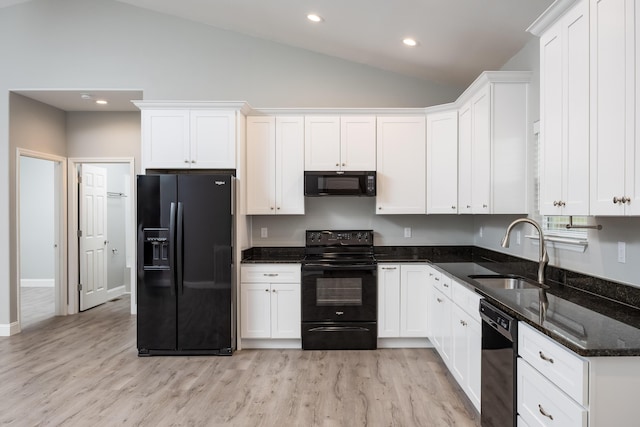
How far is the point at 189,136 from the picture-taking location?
3846 mm

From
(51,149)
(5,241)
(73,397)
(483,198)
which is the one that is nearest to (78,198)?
(51,149)

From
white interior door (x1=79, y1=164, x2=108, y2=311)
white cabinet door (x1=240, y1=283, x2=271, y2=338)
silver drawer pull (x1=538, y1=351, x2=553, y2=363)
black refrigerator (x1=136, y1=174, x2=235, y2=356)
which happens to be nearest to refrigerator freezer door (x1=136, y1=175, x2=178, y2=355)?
black refrigerator (x1=136, y1=174, x2=235, y2=356)

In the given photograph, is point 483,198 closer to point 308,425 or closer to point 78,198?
point 308,425

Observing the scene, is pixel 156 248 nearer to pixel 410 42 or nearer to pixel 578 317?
pixel 410 42

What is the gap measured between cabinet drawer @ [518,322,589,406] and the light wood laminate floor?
3.50 ft

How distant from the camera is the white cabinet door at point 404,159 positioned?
4.04 metres

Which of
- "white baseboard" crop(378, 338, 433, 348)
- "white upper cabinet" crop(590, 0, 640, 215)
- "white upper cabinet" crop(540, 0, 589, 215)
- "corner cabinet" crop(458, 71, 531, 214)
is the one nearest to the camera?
"white upper cabinet" crop(590, 0, 640, 215)

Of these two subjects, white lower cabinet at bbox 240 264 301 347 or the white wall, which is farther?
white lower cabinet at bbox 240 264 301 347

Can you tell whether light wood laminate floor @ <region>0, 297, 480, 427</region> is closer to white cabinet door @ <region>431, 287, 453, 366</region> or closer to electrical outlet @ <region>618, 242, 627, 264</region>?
white cabinet door @ <region>431, 287, 453, 366</region>

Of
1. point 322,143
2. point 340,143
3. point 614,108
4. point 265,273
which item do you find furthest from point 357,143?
point 614,108

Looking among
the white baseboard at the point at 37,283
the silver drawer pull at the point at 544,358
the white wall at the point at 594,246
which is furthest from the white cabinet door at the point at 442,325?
the white baseboard at the point at 37,283

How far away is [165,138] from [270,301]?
1.91 m

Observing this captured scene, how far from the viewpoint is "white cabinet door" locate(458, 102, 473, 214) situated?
3.51 meters

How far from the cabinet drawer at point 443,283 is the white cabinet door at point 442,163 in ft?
2.42
